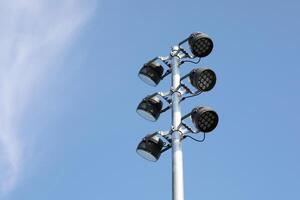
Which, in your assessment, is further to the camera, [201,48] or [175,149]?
[201,48]

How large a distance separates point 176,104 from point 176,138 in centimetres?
61

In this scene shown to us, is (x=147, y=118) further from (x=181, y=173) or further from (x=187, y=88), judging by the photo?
(x=181, y=173)

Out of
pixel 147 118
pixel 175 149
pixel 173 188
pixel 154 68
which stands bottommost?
pixel 173 188

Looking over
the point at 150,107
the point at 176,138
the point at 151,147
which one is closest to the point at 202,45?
the point at 150,107

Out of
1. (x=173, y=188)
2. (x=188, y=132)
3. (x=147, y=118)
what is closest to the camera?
(x=173, y=188)

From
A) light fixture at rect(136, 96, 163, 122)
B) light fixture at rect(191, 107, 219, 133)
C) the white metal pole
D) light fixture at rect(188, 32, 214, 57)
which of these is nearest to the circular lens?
light fixture at rect(188, 32, 214, 57)

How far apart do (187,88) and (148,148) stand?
3.54 ft

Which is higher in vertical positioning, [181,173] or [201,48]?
[201,48]

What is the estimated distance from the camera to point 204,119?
9.70m

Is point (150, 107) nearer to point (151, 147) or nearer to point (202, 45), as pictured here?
point (151, 147)

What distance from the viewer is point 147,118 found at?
10359 mm

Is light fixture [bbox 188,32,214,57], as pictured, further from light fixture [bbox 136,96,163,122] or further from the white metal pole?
light fixture [bbox 136,96,163,122]

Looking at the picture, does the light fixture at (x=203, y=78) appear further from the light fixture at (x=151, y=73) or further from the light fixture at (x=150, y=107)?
the light fixture at (x=151, y=73)

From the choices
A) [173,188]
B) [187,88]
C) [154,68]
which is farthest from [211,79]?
[173,188]
